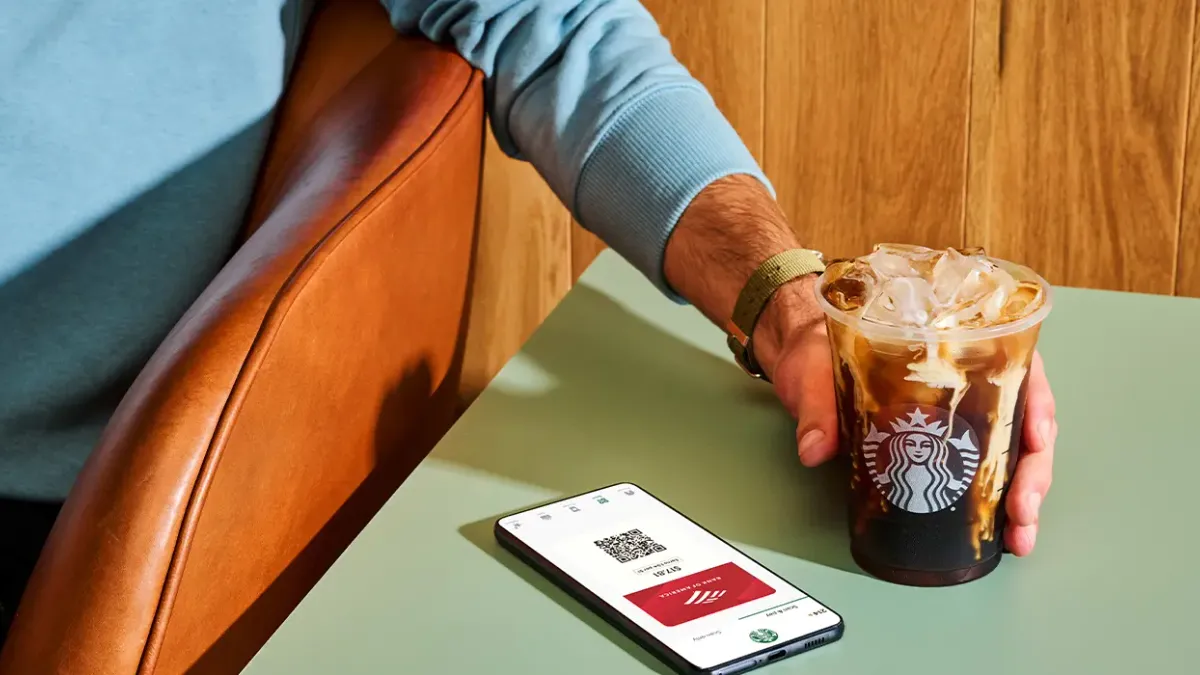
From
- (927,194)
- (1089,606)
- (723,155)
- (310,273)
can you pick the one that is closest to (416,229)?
(310,273)

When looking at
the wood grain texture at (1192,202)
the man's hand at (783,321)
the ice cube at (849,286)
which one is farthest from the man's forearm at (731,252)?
the wood grain texture at (1192,202)

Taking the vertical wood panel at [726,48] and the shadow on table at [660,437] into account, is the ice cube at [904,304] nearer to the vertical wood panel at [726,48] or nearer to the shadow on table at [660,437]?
the shadow on table at [660,437]

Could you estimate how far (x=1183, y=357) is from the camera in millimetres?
855

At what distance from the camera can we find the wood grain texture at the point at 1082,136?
44.7 inches

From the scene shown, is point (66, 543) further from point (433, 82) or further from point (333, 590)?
point (433, 82)

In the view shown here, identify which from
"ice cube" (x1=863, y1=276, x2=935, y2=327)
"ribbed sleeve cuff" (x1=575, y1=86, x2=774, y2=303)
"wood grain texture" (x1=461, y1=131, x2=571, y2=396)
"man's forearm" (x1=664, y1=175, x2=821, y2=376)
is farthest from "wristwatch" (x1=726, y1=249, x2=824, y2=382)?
"wood grain texture" (x1=461, y1=131, x2=571, y2=396)

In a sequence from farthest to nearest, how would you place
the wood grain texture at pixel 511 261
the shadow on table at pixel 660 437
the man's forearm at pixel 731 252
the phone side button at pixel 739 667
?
the wood grain texture at pixel 511 261 → the man's forearm at pixel 731 252 → the shadow on table at pixel 660 437 → the phone side button at pixel 739 667

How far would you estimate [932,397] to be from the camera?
0.57 m

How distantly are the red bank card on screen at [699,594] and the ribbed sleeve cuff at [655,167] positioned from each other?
0.36 meters

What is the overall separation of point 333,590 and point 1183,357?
23.8 inches

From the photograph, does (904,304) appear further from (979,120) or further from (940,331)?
(979,120)

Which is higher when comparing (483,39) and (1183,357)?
(483,39)

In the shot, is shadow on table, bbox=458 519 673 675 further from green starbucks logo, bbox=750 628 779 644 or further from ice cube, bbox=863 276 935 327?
ice cube, bbox=863 276 935 327

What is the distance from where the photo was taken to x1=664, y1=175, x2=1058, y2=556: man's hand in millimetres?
635
